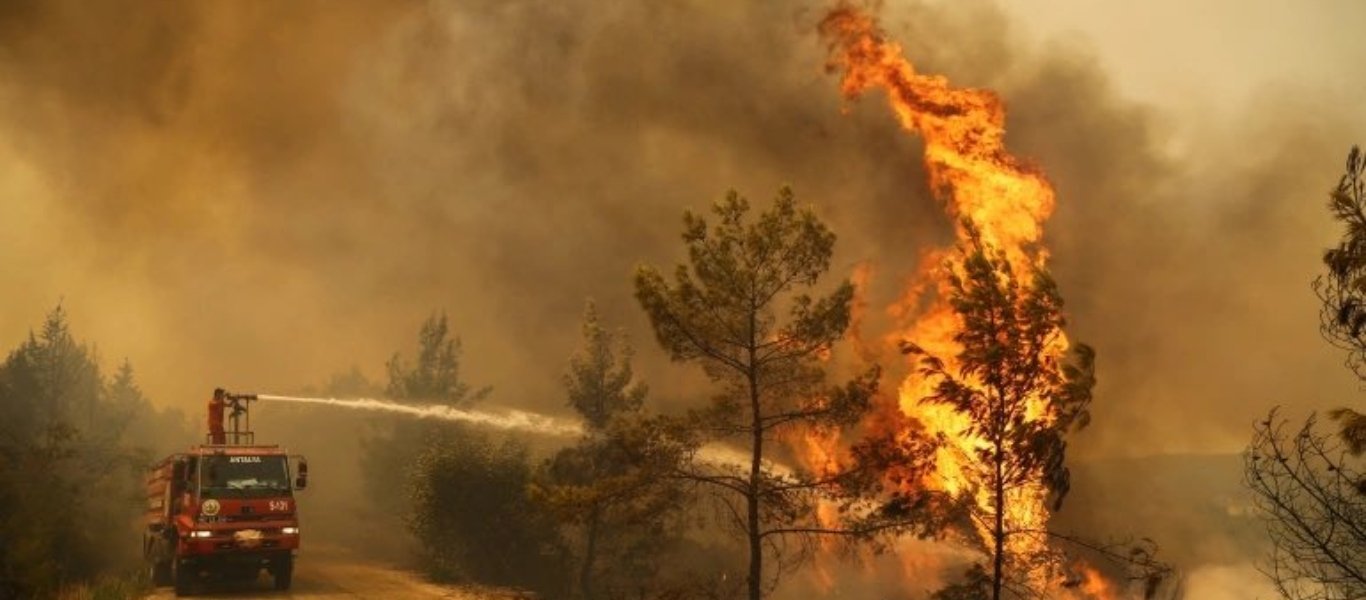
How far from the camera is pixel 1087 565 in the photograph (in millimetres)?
31953

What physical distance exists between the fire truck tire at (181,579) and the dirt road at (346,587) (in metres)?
0.22

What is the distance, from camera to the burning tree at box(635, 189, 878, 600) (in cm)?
1641

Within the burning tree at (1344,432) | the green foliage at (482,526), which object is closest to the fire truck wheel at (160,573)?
the green foliage at (482,526)

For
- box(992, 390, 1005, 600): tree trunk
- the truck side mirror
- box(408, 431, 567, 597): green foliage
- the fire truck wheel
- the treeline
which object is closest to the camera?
box(992, 390, 1005, 600): tree trunk

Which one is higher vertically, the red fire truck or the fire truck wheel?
the red fire truck

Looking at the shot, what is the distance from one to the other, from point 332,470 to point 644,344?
28106mm

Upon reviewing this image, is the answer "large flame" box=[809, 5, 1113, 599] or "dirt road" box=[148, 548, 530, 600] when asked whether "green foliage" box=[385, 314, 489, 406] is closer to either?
"dirt road" box=[148, 548, 530, 600]

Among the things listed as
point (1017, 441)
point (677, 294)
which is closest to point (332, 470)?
point (677, 294)

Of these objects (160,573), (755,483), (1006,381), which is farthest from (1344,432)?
(160,573)

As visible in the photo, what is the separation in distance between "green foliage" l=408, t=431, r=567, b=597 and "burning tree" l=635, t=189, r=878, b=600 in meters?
15.9

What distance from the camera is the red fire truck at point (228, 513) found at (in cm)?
2150

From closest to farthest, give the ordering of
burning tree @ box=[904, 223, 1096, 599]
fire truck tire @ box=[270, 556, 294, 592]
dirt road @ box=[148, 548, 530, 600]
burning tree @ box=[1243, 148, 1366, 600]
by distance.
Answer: burning tree @ box=[1243, 148, 1366, 600], burning tree @ box=[904, 223, 1096, 599], dirt road @ box=[148, 548, 530, 600], fire truck tire @ box=[270, 556, 294, 592]

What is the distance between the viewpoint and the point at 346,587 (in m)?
26.0

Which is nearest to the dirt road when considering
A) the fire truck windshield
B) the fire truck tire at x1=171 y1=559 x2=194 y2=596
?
the fire truck tire at x1=171 y1=559 x2=194 y2=596
